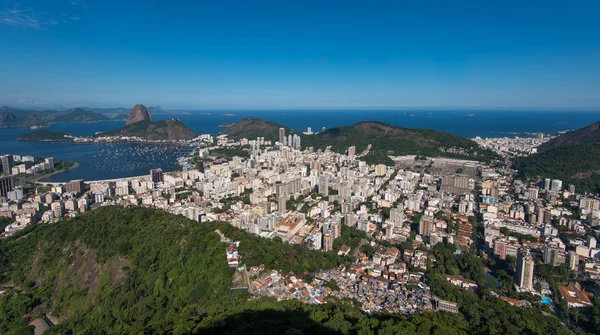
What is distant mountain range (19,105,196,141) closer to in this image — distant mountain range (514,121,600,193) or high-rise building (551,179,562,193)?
distant mountain range (514,121,600,193)

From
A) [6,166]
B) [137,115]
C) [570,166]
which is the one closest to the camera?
[570,166]

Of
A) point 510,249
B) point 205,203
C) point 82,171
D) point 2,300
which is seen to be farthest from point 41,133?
point 510,249

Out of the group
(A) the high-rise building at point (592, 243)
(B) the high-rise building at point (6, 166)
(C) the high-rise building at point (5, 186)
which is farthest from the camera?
(B) the high-rise building at point (6, 166)

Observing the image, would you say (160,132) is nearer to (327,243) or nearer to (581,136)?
(327,243)

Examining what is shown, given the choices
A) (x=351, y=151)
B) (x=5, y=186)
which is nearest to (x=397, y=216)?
(x=351, y=151)

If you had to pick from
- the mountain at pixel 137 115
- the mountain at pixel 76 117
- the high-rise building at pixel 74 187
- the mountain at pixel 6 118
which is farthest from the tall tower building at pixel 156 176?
the mountain at pixel 76 117

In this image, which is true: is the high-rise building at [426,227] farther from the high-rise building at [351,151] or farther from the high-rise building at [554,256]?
the high-rise building at [351,151]
